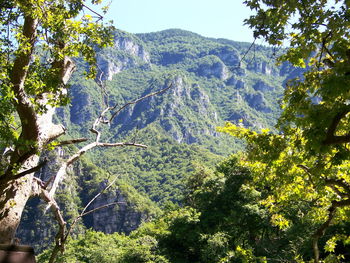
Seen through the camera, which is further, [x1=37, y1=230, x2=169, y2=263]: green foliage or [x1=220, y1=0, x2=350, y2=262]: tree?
[x1=37, y1=230, x2=169, y2=263]: green foliage

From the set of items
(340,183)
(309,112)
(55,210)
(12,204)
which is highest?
→ (309,112)

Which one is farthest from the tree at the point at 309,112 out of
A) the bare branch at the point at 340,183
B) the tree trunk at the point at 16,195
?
the tree trunk at the point at 16,195

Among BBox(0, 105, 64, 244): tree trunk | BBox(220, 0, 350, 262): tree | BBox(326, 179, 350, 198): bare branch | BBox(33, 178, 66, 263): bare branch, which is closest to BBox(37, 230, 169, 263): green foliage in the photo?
BBox(220, 0, 350, 262): tree

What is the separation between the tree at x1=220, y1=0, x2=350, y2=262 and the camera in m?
4.45

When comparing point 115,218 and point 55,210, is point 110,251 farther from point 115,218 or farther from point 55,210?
point 115,218

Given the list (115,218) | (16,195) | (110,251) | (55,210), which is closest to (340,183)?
(55,210)

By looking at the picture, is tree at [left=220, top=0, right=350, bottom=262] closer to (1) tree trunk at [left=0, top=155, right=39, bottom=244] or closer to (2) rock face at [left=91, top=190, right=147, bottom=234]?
(1) tree trunk at [left=0, top=155, right=39, bottom=244]

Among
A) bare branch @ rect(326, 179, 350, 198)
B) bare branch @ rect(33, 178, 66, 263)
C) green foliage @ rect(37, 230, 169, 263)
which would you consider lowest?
green foliage @ rect(37, 230, 169, 263)

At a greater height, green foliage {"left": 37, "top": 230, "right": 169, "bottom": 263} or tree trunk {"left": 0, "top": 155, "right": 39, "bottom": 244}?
tree trunk {"left": 0, "top": 155, "right": 39, "bottom": 244}

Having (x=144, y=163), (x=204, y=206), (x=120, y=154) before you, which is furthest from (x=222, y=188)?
(x=120, y=154)

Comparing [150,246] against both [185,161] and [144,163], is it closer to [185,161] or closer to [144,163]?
[185,161]

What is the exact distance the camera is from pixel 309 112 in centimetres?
462

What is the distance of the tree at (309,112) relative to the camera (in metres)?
4.45

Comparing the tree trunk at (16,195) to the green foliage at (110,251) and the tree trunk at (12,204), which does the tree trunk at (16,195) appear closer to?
the tree trunk at (12,204)
